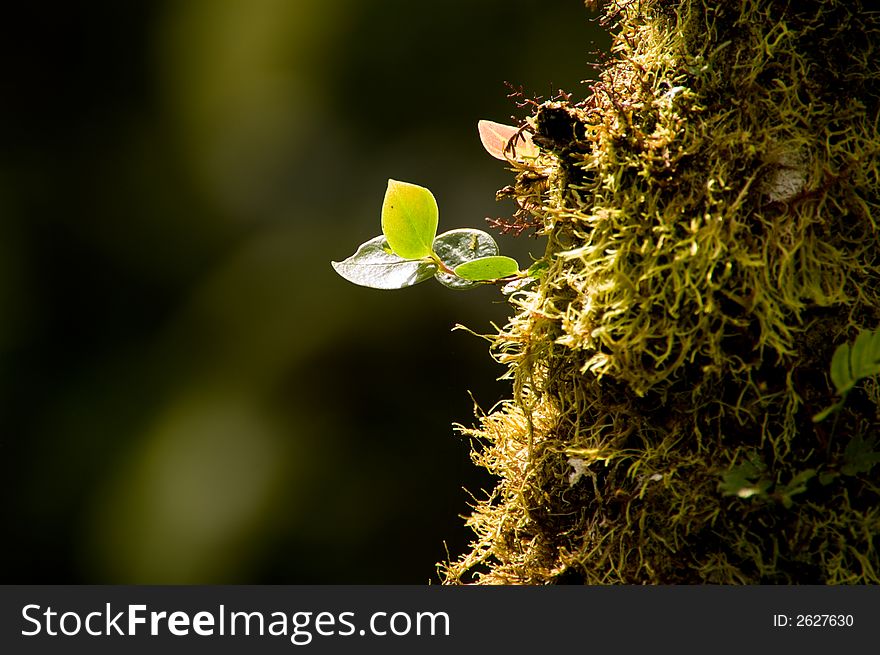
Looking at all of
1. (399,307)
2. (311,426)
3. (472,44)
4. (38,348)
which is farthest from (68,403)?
(472,44)

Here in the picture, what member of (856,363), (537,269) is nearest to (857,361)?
(856,363)

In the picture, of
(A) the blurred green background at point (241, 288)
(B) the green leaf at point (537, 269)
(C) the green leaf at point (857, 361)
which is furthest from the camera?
(A) the blurred green background at point (241, 288)

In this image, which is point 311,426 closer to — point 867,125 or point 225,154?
point 225,154

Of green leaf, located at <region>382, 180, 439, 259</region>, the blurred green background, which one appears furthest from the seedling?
the blurred green background

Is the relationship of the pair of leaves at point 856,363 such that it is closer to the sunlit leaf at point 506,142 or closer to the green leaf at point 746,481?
the green leaf at point 746,481

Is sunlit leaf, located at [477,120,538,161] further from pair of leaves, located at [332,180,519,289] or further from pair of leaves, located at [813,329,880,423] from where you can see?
pair of leaves, located at [813,329,880,423]

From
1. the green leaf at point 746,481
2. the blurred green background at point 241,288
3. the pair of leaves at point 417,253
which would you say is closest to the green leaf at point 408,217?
the pair of leaves at point 417,253

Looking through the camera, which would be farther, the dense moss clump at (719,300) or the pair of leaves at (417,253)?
the pair of leaves at (417,253)

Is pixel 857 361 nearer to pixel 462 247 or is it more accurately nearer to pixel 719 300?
pixel 719 300
